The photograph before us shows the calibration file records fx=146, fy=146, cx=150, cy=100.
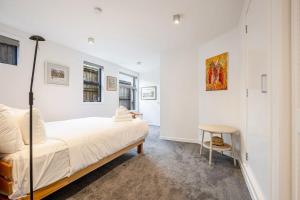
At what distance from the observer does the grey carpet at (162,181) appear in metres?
1.58

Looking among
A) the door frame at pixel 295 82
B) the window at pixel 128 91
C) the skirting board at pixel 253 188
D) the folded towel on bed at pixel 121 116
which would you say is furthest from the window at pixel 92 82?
the door frame at pixel 295 82

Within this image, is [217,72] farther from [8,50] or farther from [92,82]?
[8,50]

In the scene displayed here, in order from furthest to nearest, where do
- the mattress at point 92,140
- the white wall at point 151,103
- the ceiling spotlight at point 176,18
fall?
1. the white wall at point 151,103
2. the ceiling spotlight at point 176,18
3. the mattress at point 92,140

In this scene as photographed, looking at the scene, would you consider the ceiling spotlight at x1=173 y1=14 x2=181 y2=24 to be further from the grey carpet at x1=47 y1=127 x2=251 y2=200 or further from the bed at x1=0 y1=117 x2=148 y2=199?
the grey carpet at x1=47 y1=127 x2=251 y2=200

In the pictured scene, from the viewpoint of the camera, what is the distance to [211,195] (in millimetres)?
1580

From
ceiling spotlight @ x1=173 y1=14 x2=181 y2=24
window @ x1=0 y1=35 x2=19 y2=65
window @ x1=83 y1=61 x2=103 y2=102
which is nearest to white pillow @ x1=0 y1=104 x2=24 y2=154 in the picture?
window @ x1=0 y1=35 x2=19 y2=65

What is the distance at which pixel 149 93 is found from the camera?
6.16 m

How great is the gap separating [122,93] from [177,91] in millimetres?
2590

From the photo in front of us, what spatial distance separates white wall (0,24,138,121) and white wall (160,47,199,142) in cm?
198

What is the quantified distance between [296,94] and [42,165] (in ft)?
6.32

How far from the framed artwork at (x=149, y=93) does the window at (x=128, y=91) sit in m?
0.33

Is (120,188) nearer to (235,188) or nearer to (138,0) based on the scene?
(235,188)

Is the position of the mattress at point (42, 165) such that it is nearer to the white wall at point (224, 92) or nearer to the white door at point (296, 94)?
the white door at point (296, 94)

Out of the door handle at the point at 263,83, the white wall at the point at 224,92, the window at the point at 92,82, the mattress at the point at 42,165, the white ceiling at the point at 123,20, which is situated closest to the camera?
the mattress at the point at 42,165
